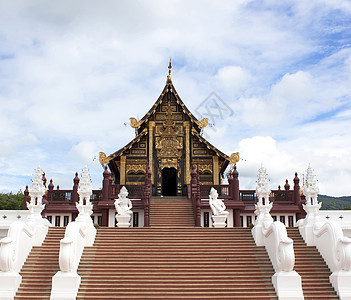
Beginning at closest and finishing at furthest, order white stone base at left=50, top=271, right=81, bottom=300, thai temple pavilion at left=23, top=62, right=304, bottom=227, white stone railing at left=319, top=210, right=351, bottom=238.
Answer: white stone base at left=50, top=271, right=81, bottom=300
white stone railing at left=319, top=210, right=351, bottom=238
thai temple pavilion at left=23, top=62, right=304, bottom=227

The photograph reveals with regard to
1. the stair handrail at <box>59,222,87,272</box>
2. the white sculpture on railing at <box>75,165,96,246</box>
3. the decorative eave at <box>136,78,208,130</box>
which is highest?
the decorative eave at <box>136,78,208,130</box>

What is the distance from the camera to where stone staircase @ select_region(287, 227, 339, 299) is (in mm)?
12180

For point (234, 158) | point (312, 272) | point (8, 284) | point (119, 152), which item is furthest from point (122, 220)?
point (234, 158)

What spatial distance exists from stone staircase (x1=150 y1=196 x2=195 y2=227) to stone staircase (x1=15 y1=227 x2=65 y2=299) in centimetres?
641

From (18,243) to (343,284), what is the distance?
9959 millimetres

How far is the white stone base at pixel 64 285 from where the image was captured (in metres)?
11.8

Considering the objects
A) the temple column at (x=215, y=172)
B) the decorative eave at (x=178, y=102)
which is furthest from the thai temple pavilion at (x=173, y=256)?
the decorative eave at (x=178, y=102)

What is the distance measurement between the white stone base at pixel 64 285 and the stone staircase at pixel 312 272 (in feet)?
22.1

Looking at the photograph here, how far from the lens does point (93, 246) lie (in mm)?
14695

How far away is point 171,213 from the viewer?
21391mm

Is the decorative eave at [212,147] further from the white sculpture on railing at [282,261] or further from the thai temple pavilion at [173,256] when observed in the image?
the white sculpture on railing at [282,261]

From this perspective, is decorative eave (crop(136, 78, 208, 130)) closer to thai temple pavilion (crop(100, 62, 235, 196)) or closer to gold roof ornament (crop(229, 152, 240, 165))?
thai temple pavilion (crop(100, 62, 235, 196))

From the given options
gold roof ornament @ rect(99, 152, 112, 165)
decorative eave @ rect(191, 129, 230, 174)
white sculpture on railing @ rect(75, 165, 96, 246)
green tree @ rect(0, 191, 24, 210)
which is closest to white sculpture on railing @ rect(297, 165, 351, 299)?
white sculpture on railing @ rect(75, 165, 96, 246)

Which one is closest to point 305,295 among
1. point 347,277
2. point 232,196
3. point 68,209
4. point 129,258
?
point 347,277
